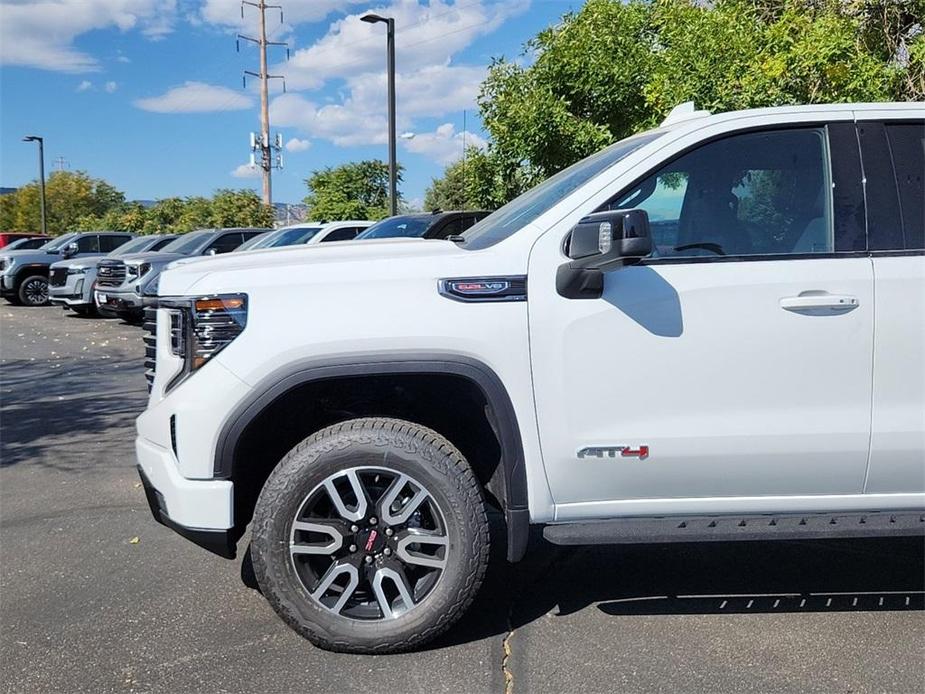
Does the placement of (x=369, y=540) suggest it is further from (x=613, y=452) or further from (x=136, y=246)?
(x=136, y=246)

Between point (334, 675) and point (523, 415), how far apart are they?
1166 mm

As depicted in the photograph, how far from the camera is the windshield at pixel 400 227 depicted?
1112 cm

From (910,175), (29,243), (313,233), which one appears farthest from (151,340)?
(29,243)

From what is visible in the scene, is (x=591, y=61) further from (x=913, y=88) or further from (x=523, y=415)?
(x=523, y=415)

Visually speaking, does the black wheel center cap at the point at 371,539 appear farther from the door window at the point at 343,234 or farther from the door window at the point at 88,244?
the door window at the point at 88,244

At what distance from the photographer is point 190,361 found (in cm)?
320

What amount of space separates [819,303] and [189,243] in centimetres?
1547

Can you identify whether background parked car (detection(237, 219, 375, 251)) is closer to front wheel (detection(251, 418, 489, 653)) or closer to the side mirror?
front wheel (detection(251, 418, 489, 653))

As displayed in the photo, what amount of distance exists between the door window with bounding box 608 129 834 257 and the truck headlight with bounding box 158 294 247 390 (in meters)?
1.48

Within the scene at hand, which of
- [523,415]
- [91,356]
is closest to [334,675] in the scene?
[523,415]

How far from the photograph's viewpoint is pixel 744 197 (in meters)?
3.38

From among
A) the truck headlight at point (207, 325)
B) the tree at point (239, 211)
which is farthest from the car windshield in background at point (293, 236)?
the tree at point (239, 211)

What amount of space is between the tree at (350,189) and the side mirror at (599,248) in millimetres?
25476

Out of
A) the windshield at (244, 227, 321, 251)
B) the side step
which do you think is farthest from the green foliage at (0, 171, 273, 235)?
the side step
